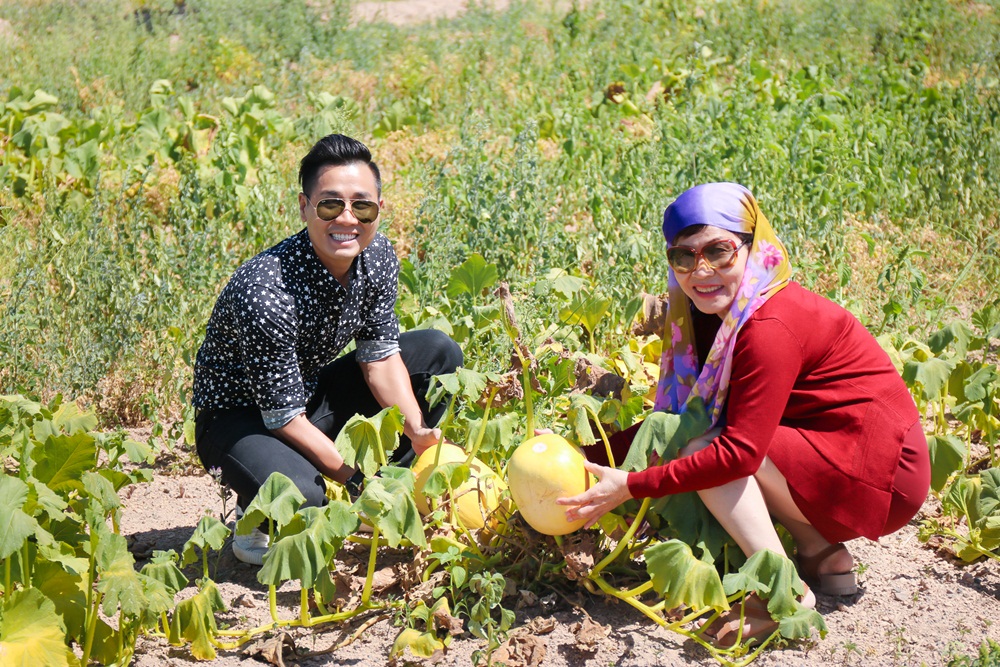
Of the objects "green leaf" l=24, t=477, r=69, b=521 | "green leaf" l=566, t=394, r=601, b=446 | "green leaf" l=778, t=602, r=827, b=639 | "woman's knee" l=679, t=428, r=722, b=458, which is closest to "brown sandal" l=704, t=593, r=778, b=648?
"green leaf" l=778, t=602, r=827, b=639

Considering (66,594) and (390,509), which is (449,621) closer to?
(390,509)

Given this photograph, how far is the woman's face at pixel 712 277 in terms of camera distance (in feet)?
8.18

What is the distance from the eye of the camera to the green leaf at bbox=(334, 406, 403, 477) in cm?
255

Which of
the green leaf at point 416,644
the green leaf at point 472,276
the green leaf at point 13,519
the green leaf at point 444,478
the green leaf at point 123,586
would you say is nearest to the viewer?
the green leaf at point 13,519

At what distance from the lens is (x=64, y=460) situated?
2.30 meters

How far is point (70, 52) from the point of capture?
754 cm

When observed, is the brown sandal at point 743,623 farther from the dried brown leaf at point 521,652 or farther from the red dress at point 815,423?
the dried brown leaf at point 521,652

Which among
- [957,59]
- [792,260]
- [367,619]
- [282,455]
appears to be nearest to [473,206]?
[792,260]

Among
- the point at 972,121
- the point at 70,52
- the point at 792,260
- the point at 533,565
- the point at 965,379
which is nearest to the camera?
the point at 533,565

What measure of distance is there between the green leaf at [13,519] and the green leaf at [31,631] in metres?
0.11

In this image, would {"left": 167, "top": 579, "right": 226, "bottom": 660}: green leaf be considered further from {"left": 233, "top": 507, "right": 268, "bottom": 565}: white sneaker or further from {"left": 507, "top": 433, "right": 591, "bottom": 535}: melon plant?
{"left": 507, "top": 433, "right": 591, "bottom": 535}: melon plant

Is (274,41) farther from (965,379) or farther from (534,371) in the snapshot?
(965,379)

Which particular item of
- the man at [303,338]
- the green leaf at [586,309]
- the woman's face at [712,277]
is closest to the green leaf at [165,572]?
the man at [303,338]

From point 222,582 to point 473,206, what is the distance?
6.80 ft
